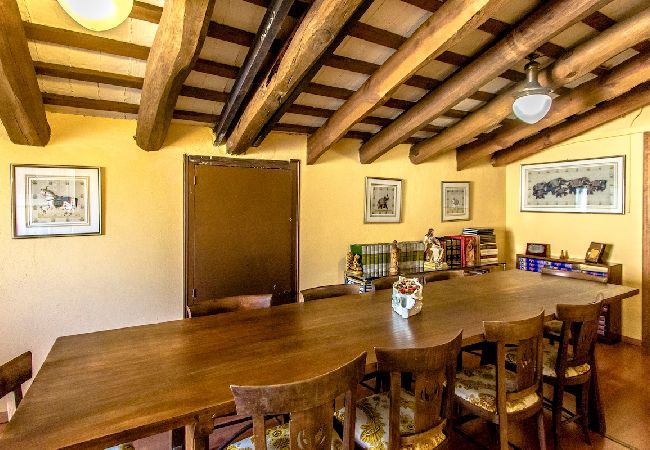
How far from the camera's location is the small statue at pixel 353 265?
361 cm

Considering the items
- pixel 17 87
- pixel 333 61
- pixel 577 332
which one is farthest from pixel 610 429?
pixel 17 87

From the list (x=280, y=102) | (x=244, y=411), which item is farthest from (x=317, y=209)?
(x=244, y=411)

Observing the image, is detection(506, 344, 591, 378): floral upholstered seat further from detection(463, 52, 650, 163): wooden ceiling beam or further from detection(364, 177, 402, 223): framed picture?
detection(463, 52, 650, 163): wooden ceiling beam

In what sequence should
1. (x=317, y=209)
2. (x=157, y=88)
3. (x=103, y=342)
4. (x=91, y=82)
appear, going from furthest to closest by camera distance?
(x=317, y=209), (x=91, y=82), (x=157, y=88), (x=103, y=342)

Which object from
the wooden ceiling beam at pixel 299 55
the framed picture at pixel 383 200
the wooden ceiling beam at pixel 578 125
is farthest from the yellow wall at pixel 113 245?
the wooden ceiling beam at pixel 578 125

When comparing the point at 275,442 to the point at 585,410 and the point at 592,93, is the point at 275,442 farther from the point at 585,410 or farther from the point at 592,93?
the point at 592,93

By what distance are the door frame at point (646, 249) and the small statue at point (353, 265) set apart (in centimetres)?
289

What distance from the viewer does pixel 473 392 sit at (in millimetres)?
1837

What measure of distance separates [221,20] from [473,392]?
7.90ft

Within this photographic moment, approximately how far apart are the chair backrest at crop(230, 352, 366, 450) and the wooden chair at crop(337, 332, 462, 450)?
0.19m

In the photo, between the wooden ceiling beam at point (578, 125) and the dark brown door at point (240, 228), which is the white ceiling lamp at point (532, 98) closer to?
the wooden ceiling beam at point (578, 125)

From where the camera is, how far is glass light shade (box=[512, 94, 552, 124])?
2588 mm

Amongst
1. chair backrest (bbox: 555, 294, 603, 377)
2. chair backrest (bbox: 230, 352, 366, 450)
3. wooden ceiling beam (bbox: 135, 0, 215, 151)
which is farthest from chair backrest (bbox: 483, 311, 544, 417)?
wooden ceiling beam (bbox: 135, 0, 215, 151)

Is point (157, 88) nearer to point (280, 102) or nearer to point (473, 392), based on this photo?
point (280, 102)
